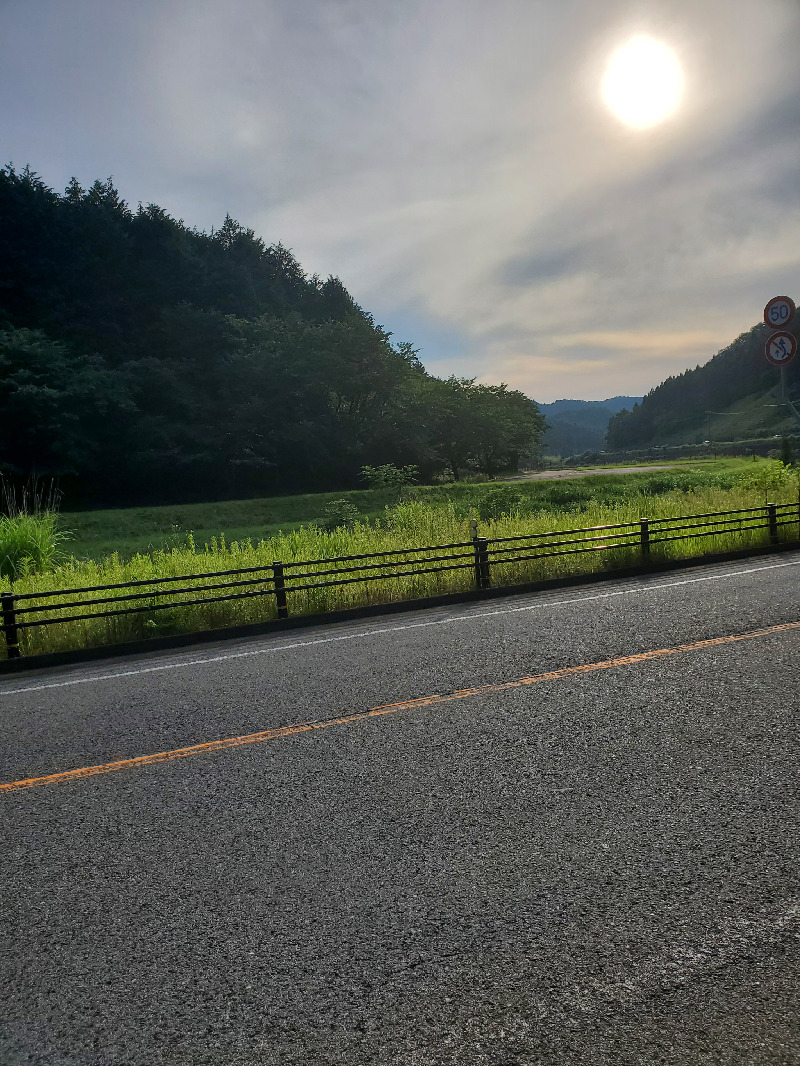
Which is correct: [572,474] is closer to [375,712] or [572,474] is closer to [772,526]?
[772,526]

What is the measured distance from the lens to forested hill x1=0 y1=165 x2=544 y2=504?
1751 inches

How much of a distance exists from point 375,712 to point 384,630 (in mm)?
4262

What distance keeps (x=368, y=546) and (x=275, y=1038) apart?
15058 mm

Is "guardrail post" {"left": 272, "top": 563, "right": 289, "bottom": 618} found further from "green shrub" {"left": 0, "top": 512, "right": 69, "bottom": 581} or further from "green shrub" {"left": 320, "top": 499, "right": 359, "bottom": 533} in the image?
"green shrub" {"left": 320, "top": 499, "right": 359, "bottom": 533}

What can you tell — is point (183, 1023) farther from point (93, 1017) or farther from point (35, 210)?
point (35, 210)

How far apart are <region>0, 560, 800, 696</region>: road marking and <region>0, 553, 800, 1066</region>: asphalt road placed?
176 centimetres

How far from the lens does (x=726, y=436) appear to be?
588 ft

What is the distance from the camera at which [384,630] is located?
433 inches

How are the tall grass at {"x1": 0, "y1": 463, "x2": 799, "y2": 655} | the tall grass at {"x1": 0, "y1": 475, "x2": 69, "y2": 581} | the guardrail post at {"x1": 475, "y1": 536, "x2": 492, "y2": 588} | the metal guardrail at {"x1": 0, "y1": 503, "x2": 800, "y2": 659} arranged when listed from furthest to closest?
the tall grass at {"x1": 0, "y1": 475, "x2": 69, "y2": 581}, the guardrail post at {"x1": 475, "y1": 536, "x2": 492, "y2": 588}, the tall grass at {"x1": 0, "y1": 463, "x2": 799, "y2": 655}, the metal guardrail at {"x1": 0, "y1": 503, "x2": 800, "y2": 659}

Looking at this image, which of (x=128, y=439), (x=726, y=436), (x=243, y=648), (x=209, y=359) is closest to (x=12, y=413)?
(x=128, y=439)

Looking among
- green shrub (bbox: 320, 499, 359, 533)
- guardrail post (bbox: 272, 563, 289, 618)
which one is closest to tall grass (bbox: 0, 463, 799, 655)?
guardrail post (bbox: 272, 563, 289, 618)

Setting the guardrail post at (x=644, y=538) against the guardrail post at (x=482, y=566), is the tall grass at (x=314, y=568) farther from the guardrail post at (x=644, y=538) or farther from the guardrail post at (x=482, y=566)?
the guardrail post at (x=482, y=566)

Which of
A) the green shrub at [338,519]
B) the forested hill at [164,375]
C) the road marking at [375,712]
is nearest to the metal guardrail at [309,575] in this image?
the road marking at [375,712]

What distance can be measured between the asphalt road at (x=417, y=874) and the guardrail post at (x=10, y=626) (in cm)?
376
